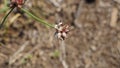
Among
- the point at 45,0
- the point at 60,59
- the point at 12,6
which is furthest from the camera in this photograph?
the point at 45,0

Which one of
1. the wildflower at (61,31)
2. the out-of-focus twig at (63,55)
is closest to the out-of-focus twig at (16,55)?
the out-of-focus twig at (63,55)

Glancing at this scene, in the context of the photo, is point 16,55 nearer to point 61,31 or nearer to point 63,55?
point 63,55

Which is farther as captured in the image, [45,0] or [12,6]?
[45,0]

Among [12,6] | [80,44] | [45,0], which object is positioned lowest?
[12,6]

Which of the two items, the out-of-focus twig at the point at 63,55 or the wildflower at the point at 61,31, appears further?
the out-of-focus twig at the point at 63,55

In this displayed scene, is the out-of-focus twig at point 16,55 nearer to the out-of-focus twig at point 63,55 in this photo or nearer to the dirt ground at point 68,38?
the dirt ground at point 68,38

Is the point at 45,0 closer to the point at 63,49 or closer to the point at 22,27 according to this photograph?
the point at 22,27

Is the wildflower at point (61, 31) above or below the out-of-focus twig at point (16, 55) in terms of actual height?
below

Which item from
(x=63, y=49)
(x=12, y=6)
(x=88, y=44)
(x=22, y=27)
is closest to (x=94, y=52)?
(x=88, y=44)

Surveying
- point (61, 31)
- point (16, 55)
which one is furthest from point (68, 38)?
point (61, 31)
